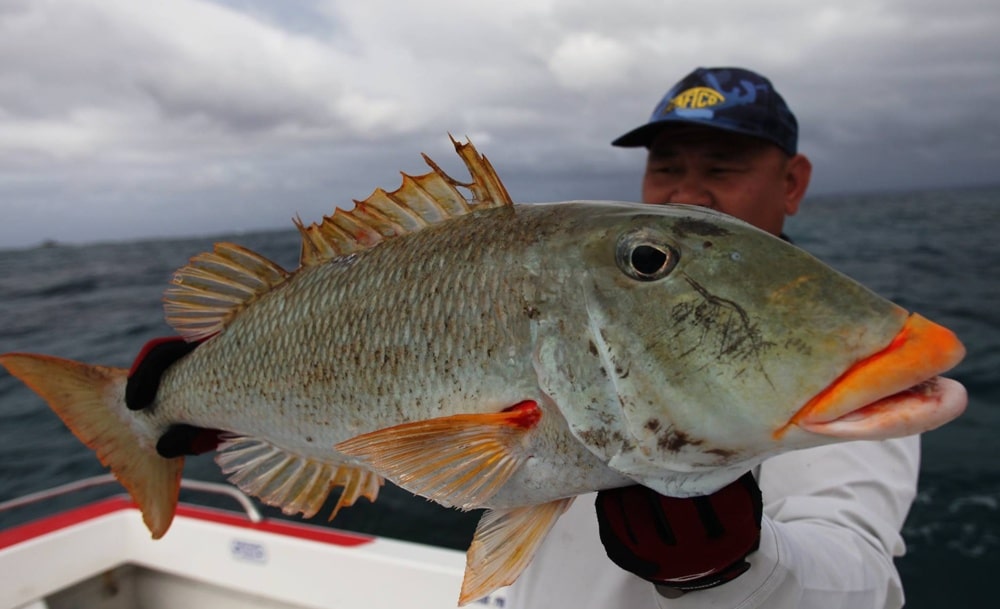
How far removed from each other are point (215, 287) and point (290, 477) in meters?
0.71

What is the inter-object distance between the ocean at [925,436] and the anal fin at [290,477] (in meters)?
3.89

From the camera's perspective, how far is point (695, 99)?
3184mm

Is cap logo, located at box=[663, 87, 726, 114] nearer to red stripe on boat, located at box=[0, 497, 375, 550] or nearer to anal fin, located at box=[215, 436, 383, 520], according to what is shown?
anal fin, located at box=[215, 436, 383, 520]

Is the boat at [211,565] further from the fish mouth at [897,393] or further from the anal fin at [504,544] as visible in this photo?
the fish mouth at [897,393]

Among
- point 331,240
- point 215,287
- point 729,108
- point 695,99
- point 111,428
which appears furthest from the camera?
point 695,99

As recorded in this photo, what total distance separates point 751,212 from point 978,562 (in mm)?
3996

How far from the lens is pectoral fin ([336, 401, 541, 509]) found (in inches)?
51.4

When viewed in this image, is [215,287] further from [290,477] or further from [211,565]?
[211,565]

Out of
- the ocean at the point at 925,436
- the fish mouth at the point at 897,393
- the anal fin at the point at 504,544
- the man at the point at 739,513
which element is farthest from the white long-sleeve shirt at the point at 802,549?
the ocean at the point at 925,436

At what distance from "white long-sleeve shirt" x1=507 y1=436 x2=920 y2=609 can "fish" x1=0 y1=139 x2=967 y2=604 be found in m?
0.63

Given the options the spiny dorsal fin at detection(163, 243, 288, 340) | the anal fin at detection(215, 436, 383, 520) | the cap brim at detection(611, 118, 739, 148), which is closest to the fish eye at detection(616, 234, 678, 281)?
the anal fin at detection(215, 436, 383, 520)

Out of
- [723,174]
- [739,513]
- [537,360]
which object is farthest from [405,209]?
[723,174]

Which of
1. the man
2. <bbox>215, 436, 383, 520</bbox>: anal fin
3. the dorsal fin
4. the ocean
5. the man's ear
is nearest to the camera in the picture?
the man

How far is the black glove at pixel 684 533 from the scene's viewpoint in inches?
58.1
